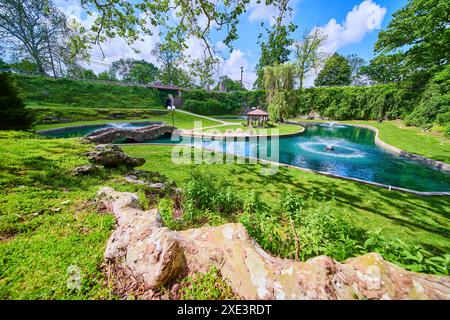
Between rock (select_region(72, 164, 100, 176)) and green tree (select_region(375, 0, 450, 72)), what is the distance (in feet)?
53.5

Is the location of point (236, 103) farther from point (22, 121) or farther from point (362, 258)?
point (362, 258)

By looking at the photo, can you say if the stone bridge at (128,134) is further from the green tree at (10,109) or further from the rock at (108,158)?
the rock at (108,158)

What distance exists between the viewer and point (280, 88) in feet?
75.8

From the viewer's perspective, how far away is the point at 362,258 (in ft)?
4.88

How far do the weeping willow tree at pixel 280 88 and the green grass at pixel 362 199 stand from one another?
1714 centimetres

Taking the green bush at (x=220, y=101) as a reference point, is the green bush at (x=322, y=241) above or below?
below

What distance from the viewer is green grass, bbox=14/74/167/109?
2383 centimetres

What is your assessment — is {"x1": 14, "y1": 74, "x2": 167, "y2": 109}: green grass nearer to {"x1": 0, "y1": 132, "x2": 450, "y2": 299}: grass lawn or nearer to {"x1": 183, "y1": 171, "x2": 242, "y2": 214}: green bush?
{"x1": 0, "y1": 132, "x2": 450, "y2": 299}: grass lawn

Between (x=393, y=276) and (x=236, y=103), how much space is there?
41.1 m

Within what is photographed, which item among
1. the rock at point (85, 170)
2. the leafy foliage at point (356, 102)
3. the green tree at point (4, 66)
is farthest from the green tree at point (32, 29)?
the leafy foliage at point (356, 102)

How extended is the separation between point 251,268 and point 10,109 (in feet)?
39.2

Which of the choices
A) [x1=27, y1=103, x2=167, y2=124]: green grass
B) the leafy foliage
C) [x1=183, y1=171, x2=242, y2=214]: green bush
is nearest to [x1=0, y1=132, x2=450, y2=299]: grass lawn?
[x1=183, y1=171, x2=242, y2=214]: green bush

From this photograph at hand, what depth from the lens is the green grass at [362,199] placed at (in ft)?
12.7
